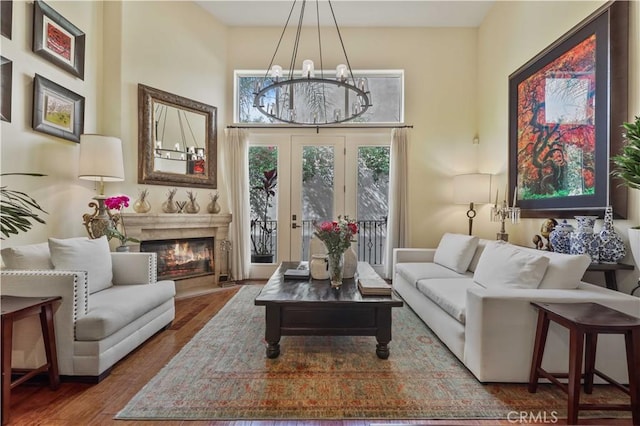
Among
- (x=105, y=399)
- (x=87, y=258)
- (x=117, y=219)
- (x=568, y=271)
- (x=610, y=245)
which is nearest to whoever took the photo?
(x=105, y=399)

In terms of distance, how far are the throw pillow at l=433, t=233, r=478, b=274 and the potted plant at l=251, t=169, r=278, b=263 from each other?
2.64 metres

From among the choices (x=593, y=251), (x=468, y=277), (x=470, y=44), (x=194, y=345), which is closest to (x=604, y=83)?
(x=593, y=251)

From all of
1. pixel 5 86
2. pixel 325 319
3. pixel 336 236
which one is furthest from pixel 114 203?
pixel 325 319

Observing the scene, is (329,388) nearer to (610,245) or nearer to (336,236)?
(336,236)

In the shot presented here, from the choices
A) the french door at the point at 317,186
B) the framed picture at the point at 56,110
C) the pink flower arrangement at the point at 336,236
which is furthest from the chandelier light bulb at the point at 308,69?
the framed picture at the point at 56,110

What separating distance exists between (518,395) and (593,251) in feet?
4.20

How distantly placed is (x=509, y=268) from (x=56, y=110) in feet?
14.3

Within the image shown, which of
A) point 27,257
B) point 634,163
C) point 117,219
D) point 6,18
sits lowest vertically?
point 27,257

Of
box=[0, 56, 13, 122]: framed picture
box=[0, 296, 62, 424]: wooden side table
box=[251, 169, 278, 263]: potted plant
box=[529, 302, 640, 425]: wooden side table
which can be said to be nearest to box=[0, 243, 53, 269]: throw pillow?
box=[0, 296, 62, 424]: wooden side table

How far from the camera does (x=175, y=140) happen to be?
4.29m

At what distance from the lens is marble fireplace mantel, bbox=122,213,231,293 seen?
379 cm

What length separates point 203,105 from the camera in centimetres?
455

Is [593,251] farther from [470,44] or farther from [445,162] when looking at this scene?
[470,44]

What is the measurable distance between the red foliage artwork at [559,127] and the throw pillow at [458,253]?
33.0 inches
